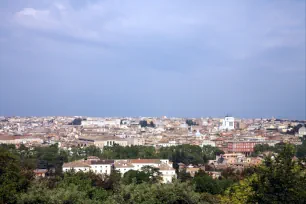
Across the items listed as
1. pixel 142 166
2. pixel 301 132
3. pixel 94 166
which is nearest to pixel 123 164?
pixel 142 166

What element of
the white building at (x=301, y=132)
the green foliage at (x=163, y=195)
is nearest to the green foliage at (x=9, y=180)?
the green foliage at (x=163, y=195)

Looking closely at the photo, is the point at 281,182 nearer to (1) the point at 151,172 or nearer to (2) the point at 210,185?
(2) the point at 210,185

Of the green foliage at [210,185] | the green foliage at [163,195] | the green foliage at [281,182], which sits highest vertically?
the green foliage at [281,182]

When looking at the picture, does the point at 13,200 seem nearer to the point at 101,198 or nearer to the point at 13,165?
the point at 13,165

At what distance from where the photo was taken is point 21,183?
48.6 feet

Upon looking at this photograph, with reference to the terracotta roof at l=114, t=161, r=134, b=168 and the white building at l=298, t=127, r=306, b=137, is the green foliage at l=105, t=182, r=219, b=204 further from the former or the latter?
the white building at l=298, t=127, r=306, b=137

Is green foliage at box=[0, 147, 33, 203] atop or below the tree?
atop

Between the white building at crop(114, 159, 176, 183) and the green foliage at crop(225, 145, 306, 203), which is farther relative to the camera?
the white building at crop(114, 159, 176, 183)

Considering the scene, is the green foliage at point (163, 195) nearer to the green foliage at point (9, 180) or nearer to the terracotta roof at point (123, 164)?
the green foliage at point (9, 180)

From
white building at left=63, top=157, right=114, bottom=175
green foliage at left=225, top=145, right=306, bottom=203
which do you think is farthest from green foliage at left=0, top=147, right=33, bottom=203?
white building at left=63, top=157, right=114, bottom=175

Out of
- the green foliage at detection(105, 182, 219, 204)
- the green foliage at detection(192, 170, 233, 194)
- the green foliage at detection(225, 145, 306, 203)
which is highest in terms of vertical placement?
the green foliage at detection(225, 145, 306, 203)

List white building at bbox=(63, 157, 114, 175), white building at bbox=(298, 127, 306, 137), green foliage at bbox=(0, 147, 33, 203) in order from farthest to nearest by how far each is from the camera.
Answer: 1. white building at bbox=(298, 127, 306, 137)
2. white building at bbox=(63, 157, 114, 175)
3. green foliage at bbox=(0, 147, 33, 203)

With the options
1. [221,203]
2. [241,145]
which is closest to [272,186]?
[221,203]

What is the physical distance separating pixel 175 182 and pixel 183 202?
756 mm
